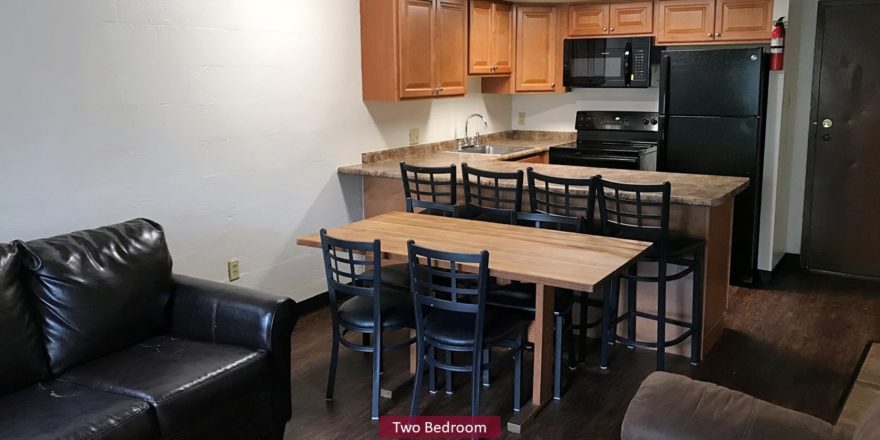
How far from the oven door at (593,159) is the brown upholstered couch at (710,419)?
3470 mm

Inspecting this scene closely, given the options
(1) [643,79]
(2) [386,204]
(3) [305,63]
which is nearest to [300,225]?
(2) [386,204]

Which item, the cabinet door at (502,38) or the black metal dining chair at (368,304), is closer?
the black metal dining chair at (368,304)

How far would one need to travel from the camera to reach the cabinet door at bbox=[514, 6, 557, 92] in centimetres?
597

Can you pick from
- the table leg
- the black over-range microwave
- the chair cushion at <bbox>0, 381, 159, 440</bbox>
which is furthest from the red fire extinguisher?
the chair cushion at <bbox>0, 381, 159, 440</bbox>

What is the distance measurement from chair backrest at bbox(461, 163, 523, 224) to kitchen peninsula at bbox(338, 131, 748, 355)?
280mm

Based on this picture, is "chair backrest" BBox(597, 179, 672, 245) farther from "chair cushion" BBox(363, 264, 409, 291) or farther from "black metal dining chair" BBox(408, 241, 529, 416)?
"chair cushion" BBox(363, 264, 409, 291)

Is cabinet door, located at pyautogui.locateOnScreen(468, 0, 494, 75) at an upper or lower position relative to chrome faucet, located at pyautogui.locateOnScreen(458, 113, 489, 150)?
upper

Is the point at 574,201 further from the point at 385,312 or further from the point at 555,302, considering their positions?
the point at 385,312

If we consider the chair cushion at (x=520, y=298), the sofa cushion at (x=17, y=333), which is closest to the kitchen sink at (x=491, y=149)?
the chair cushion at (x=520, y=298)

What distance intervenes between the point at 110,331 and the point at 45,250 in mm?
374

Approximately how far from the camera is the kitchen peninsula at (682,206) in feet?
12.4

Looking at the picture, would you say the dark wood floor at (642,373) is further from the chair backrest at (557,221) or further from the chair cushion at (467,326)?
the chair backrest at (557,221)

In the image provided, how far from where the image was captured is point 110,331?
2828 millimetres

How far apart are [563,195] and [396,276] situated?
97cm
